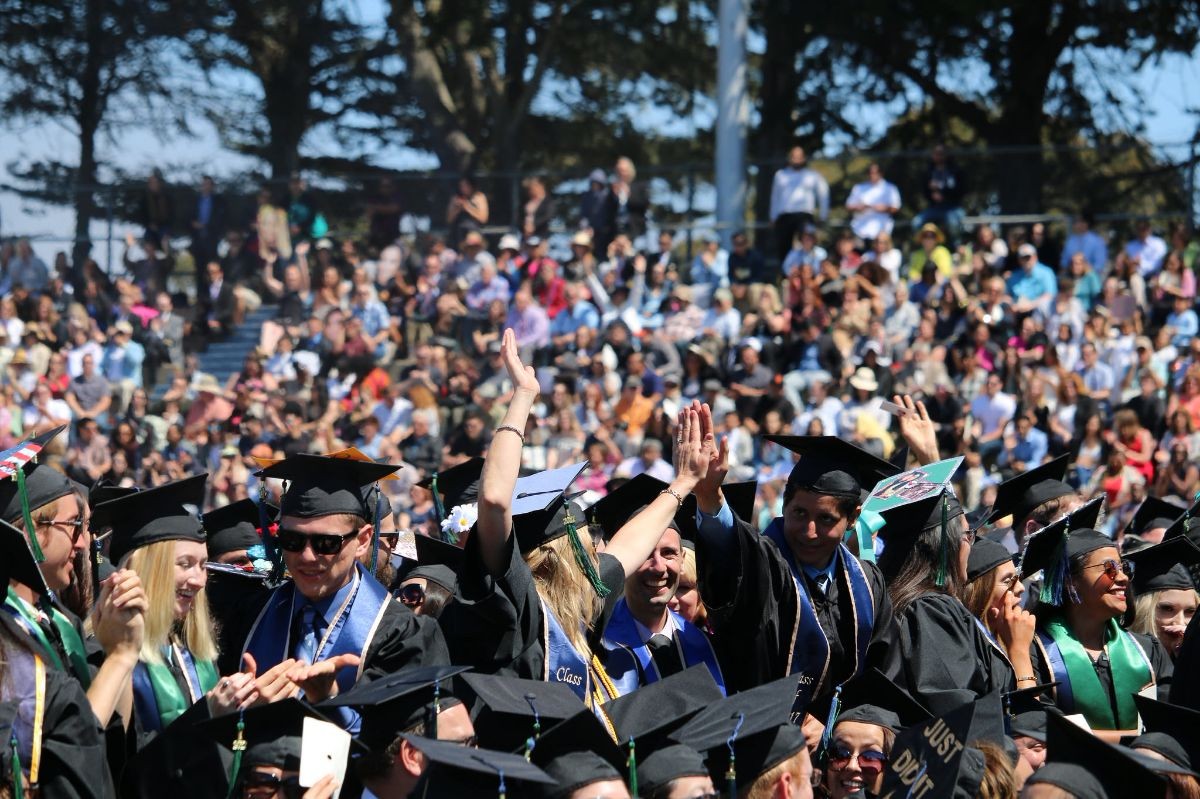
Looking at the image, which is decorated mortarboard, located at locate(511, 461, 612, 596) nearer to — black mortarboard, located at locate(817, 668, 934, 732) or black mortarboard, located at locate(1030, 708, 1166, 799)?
black mortarboard, located at locate(817, 668, 934, 732)

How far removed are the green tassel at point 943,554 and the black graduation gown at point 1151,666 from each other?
0.48 metres

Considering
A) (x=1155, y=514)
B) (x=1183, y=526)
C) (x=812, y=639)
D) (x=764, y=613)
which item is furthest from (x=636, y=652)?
(x=1155, y=514)

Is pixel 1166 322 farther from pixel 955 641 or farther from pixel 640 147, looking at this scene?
pixel 640 147

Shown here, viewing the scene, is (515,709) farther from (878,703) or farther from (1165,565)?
(1165,565)

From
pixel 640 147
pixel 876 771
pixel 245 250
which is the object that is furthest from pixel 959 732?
pixel 640 147

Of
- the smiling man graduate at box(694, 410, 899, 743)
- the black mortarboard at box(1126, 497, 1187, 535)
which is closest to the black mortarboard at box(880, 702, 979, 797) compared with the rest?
the smiling man graduate at box(694, 410, 899, 743)

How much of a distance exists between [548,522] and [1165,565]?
2735 millimetres

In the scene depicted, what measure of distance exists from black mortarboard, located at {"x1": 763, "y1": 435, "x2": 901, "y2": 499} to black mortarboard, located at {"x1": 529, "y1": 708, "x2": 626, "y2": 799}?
1720 mm

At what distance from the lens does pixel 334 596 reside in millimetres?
4926

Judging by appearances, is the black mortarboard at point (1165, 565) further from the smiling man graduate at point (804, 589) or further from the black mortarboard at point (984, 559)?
the smiling man graduate at point (804, 589)

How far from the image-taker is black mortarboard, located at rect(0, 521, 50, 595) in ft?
14.3

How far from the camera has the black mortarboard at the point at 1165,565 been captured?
655 centimetres

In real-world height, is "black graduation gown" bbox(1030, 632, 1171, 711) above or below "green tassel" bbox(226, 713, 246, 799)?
below

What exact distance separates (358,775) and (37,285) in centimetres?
2191
